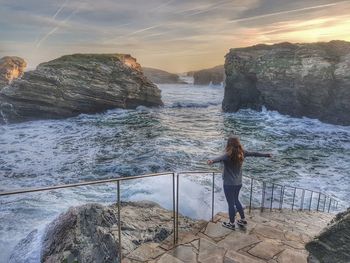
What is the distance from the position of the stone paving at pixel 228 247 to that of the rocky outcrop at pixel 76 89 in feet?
134

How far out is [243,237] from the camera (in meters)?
6.14

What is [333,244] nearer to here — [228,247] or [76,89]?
[228,247]

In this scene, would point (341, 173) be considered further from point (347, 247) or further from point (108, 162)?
point (347, 247)

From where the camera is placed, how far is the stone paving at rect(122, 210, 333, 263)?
17.5ft

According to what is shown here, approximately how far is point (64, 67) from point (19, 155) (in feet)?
99.3

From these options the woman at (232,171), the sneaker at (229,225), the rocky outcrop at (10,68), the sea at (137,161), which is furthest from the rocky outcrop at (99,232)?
the rocky outcrop at (10,68)

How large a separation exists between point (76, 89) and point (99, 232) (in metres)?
43.7

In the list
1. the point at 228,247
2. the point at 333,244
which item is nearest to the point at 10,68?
the point at 228,247

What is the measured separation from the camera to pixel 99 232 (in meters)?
6.04

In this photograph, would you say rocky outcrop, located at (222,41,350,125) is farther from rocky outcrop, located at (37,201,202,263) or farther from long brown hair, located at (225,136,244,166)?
rocky outcrop, located at (37,201,202,263)

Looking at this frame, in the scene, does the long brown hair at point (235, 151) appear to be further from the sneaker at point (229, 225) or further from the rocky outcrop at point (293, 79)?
the rocky outcrop at point (293, 79)

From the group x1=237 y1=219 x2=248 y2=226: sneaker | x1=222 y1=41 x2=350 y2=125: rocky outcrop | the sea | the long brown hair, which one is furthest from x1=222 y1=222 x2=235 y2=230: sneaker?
x1=222 y1=41 x2=350 y2=125: rocky outcrop

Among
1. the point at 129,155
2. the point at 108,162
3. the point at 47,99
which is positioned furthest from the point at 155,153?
the point at 47,99

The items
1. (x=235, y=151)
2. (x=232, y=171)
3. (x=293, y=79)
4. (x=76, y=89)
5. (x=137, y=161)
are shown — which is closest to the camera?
(x=235, y=151)
